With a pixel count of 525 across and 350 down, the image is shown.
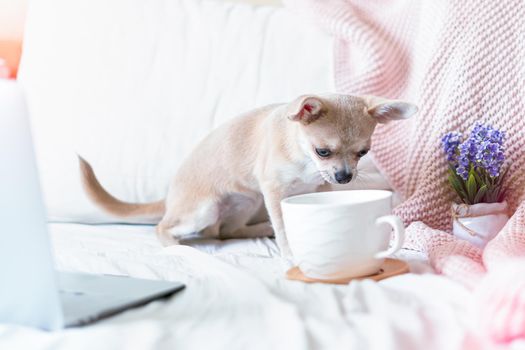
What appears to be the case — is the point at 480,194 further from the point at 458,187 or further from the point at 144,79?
the point at 144,79

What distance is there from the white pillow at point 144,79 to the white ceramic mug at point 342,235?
0.64 meters

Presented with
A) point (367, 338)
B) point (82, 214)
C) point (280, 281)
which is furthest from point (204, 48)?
point (367, 338)

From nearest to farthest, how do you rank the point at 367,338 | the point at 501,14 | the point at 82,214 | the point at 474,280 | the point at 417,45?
1. the point at 367,338
2. the point at 474,280
3. the point at 501,14
4. the point at 417,45
5. the point at 82,214

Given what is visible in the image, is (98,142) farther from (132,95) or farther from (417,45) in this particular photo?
(417,45)

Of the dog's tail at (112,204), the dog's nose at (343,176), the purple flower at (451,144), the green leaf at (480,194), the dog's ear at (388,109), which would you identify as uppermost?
the dog's ear at (388,109)

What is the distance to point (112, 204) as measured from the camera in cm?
155

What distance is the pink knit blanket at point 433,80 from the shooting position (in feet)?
4.45

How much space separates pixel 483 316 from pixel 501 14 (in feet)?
2.73

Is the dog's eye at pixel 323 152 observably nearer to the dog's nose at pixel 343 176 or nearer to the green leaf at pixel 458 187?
the dog's nose at pixel 343 176

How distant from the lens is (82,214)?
1.66 meters

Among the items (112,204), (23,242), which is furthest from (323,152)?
(23,242)

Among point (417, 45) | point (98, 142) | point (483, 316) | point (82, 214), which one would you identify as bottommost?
point (82, 214)

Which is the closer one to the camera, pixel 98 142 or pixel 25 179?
pixel 25 179

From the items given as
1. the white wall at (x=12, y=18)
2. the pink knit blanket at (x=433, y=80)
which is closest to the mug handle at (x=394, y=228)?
the pink knit blanket at (x=433, y=80)
